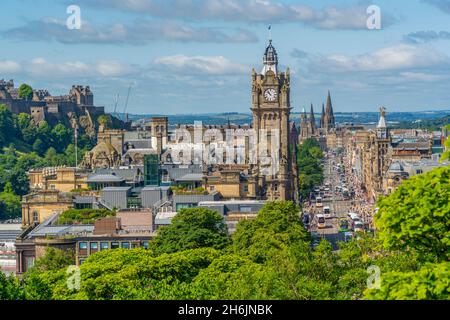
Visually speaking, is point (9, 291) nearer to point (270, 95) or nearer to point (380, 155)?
point (270, 95)

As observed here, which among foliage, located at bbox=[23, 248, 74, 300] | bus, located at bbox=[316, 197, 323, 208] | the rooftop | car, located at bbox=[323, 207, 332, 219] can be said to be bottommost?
bus, located at bbox=[316, 197, 323, 208]

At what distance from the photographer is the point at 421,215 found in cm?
3491

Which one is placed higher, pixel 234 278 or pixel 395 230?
pixel 395 230

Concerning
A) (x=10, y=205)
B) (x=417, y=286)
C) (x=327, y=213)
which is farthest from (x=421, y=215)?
(x=10, y=205)

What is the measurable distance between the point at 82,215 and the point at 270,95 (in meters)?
49.6

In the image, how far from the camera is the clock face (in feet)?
467

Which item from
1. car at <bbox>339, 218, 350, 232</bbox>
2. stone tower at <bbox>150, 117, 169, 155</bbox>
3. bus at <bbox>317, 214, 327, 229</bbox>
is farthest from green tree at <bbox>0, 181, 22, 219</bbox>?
car at <bbox>339, 218, 350, 232</bbox>

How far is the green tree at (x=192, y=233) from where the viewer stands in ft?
254

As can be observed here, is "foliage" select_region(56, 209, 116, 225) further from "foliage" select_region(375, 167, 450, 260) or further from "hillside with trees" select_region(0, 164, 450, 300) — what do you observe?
"foliage" select_region(375, 167, 450, 260)

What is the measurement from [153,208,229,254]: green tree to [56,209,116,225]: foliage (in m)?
14.1
